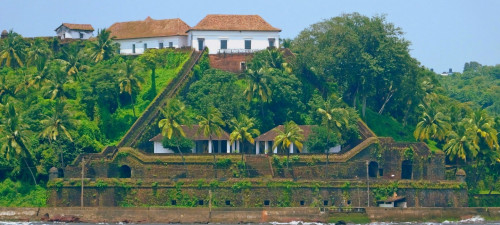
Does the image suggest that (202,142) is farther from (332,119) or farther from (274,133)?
(332,119)

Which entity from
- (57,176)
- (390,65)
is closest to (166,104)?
(57,176)

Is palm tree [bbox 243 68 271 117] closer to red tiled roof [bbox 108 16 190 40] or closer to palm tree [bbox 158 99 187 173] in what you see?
palm tree [bbox 158 99 187 173]

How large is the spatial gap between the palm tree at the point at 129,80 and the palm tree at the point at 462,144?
2711 centimetres

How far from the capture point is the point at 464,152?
88438 mm

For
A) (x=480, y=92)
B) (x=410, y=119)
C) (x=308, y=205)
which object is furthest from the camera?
(x=480, y=92)

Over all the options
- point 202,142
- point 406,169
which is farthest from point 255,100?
point 406,169

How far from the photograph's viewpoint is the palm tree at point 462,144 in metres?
88.2

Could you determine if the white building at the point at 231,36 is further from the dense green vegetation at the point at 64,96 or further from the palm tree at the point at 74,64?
the palm tree at the point at 74,64

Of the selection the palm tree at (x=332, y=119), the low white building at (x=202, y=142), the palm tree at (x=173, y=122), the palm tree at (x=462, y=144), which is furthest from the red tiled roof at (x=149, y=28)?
the palm tree at (x=462, y=144)

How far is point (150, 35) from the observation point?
107500mm

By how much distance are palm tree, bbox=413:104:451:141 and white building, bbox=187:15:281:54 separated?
19.1 m

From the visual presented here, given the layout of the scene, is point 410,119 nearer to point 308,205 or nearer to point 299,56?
point 299,56

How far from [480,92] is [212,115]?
88.1 meters

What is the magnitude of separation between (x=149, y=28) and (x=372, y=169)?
31.5m
